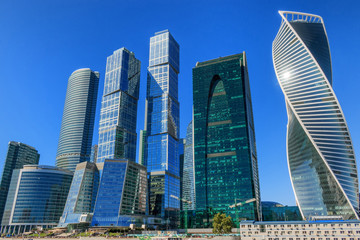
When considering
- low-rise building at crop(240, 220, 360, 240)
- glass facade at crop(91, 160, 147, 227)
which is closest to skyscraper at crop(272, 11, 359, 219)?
low-rise building at crop(240, 220, 360, 240)

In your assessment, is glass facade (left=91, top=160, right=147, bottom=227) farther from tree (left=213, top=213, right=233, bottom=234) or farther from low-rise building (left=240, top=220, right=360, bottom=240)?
low-rise building (left=240, top=220, right=360, bottom=240)

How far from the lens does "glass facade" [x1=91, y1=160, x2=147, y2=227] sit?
558 feet

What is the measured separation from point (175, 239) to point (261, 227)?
101 ft

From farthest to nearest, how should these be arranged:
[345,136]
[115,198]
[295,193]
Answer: [295,193]
[115,198]
[345,136]

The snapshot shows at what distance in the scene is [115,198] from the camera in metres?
176

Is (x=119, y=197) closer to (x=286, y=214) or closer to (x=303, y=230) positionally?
(x=286, y=214)

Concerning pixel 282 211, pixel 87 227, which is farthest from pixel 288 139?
pixel 87 227

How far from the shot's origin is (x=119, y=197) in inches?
6973

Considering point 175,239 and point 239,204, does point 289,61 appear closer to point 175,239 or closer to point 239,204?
point 239,204

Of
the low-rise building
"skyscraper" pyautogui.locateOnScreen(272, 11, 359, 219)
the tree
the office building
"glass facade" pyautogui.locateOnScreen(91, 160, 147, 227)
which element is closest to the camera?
the low-rise building

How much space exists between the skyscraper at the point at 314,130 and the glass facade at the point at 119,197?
335 feet

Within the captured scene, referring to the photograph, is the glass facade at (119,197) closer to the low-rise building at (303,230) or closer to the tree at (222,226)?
the tree at (222,226)

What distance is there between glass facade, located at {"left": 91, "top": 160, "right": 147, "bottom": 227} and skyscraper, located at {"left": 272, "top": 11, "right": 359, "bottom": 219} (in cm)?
10200

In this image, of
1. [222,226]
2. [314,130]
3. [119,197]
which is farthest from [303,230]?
[119,197]
